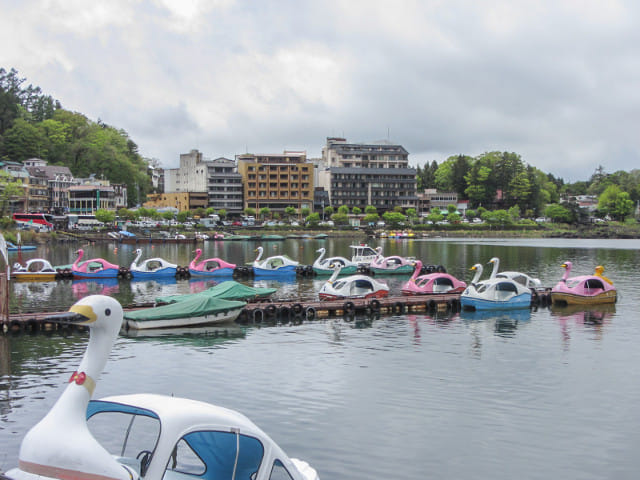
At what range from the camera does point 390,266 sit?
191 feet

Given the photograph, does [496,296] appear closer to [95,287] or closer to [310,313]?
[310,313]

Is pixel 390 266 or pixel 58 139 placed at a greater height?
pixel 58 139

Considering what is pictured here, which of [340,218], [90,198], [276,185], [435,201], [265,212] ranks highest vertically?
[276,185]

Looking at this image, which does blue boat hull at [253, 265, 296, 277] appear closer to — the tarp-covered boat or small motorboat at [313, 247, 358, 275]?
small motorboat at [313, 247, 358, 275]

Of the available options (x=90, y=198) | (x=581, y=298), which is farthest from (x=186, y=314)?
(x=90, y=198)

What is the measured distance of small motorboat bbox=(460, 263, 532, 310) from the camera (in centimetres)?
3559

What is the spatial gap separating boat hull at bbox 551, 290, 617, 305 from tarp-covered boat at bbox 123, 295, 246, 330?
2108 cm

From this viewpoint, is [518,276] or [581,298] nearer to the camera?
[581,298]

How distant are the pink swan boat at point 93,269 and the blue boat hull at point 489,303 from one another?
31291 millimetres

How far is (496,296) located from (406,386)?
1804cm

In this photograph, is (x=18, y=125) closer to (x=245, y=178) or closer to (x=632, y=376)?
(x=245, y=178)

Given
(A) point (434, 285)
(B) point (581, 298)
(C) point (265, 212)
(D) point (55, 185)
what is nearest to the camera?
(B) point (581, 298)

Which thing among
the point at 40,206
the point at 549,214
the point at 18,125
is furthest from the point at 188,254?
the point at 549,214

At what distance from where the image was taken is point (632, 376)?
21656 millimetres
